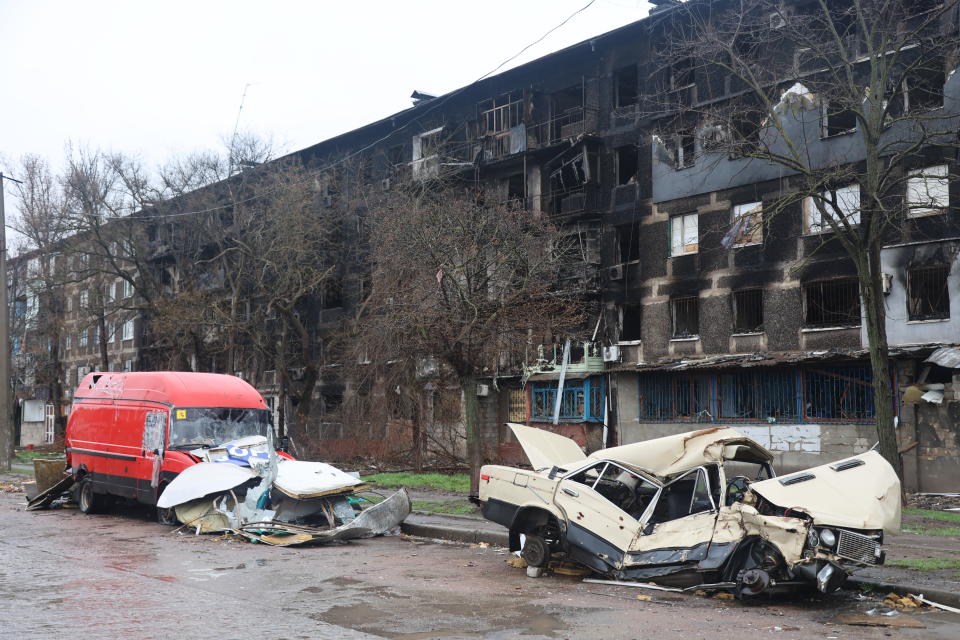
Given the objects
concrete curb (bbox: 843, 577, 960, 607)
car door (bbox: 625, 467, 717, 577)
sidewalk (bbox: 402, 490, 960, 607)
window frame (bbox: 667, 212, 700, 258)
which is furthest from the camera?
window frame (bbox: 667, 212, 700, 258)

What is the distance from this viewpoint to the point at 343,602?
9.81 m

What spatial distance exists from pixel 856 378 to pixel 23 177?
3797cm

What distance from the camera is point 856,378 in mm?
26391

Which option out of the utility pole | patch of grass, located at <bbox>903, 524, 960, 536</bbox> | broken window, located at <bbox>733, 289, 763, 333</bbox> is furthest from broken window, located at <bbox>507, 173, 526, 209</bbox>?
patch of grass, located at <bbox>903, 524, 960, 536</bbox>

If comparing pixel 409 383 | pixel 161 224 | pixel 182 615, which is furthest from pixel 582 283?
pixel 182 615

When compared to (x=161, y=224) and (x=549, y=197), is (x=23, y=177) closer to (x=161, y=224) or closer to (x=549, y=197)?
(x=161, y=224)

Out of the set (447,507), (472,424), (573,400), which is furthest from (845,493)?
(573,400)

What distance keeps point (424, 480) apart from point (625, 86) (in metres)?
17.1

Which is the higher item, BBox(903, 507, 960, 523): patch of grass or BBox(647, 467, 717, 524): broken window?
BBox(647, 467, 717, 524): broken window

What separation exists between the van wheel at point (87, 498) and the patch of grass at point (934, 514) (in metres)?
16.8

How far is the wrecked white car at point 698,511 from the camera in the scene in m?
9.48

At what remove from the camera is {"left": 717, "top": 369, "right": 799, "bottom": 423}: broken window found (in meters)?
27.9

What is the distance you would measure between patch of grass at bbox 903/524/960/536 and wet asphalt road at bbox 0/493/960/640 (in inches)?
240

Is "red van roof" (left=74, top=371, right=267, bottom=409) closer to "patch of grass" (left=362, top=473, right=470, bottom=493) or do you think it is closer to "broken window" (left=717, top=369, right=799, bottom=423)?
"patch of grass" (left=362, top=473, right=470, bottom=493)
